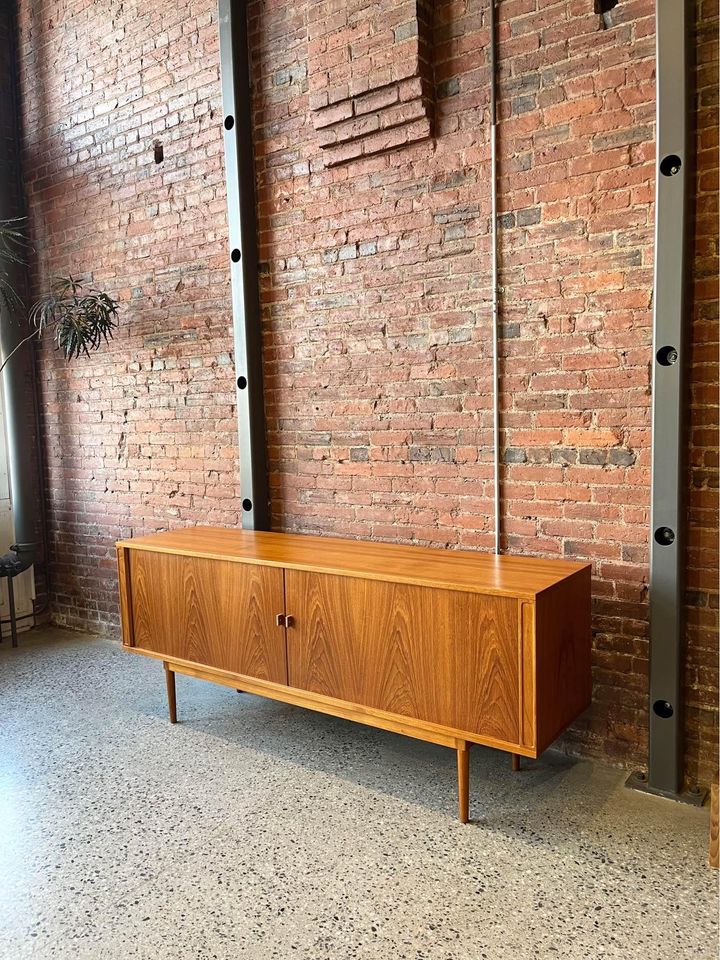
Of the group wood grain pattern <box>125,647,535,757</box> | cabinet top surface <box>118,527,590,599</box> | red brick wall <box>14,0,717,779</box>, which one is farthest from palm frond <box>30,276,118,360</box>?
wood grain pattern <box>125,647,535,757</box>

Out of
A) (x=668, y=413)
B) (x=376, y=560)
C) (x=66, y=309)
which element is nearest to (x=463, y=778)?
(x=376, y=560)

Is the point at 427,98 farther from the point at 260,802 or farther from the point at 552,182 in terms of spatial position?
the point at 260,802

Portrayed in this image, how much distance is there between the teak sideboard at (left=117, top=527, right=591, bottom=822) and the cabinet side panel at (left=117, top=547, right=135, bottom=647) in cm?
8

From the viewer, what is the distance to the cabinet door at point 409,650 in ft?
7.97

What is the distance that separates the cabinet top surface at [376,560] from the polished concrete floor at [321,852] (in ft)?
2.90

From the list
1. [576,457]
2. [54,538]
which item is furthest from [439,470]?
[54,538]

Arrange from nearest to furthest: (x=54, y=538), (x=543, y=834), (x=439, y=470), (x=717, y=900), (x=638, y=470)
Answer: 1. (x=717, y=900)
2. (x=543, y=834)
3. (x=638, y=470)
4. (x=439, y=470)
5. (x=54, y=538)

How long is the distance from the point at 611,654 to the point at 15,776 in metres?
2.57

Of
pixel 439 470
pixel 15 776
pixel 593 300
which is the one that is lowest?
pixel 15 776

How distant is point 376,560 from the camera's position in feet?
9.62

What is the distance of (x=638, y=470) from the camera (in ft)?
9.00

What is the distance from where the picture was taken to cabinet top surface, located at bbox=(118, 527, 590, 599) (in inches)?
99.1

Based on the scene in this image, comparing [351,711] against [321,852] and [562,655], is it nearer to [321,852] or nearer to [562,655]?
[321,852]

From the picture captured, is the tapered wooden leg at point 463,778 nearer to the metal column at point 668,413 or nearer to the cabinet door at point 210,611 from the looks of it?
the metal column at point 668,413
